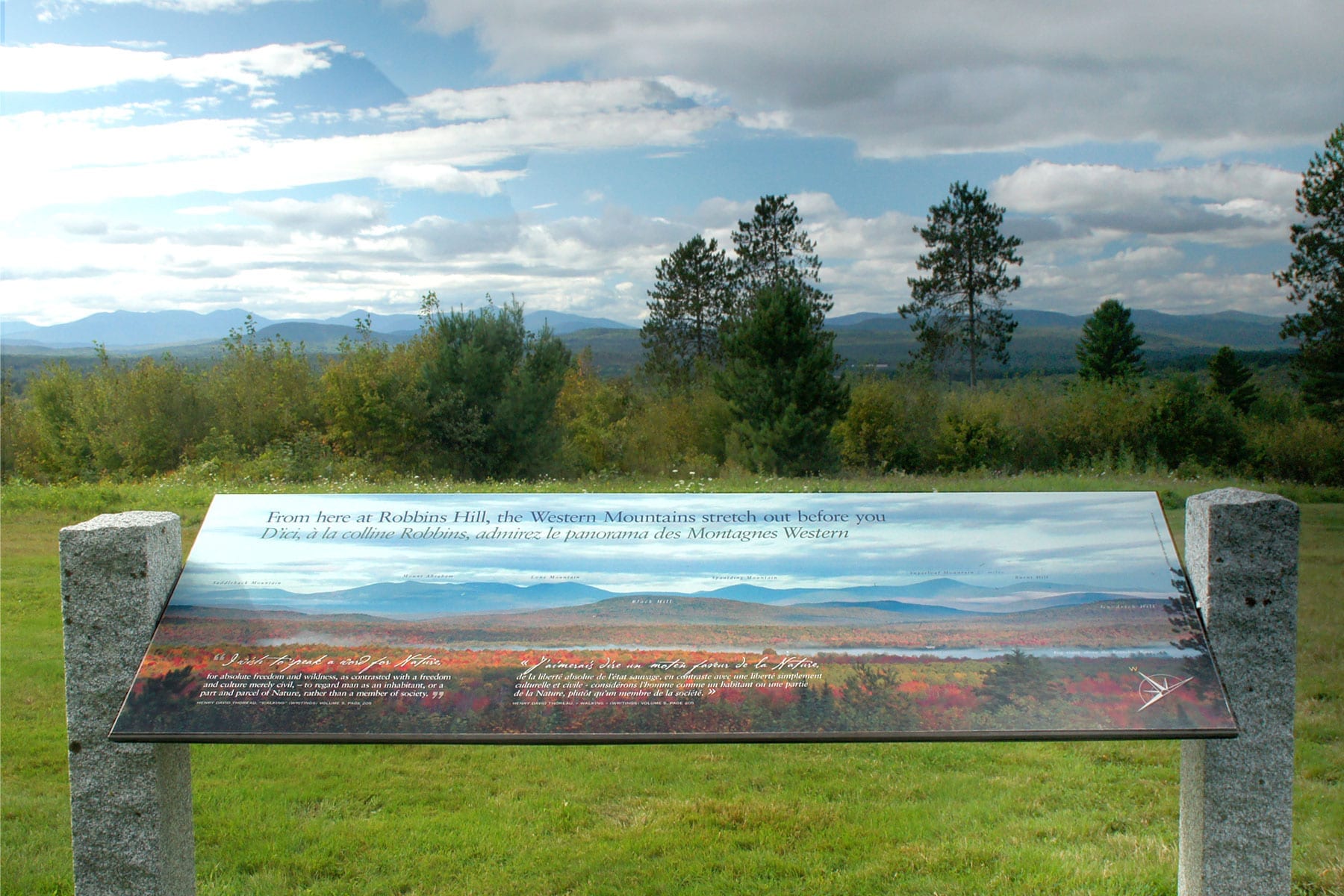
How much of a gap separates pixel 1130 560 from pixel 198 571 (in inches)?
120

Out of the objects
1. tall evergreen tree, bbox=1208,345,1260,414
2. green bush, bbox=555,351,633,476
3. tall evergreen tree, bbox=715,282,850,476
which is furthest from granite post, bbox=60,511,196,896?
tall evergreen tree, bbox=1208,345,1260,414

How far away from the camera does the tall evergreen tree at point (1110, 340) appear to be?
104 feet

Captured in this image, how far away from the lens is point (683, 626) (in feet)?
8.38

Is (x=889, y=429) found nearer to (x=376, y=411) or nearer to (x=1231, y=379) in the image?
(x=1231, y=379)

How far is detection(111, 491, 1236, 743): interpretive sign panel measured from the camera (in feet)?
7.71

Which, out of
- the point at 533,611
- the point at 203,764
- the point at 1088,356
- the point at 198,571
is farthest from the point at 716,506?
the point at 1088,356

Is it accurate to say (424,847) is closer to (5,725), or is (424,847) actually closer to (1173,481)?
(5,725)

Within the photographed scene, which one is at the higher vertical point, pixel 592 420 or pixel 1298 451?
pixel 592 420

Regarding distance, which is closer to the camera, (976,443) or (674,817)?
(674,817)

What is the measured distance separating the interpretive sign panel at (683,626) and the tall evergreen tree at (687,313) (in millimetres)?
29480

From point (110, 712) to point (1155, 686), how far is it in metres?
3.10

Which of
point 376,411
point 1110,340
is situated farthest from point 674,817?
point 1110,340

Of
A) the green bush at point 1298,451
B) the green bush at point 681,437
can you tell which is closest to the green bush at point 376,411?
the green bush at point 681,437

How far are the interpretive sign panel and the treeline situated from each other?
16.9 m
